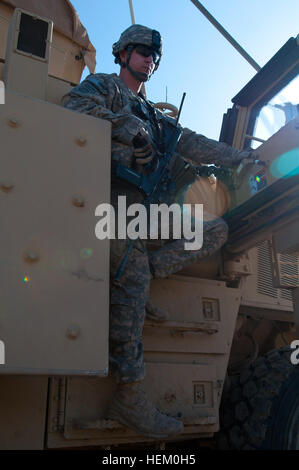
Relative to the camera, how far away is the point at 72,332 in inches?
63.8

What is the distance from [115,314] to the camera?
2.10 m

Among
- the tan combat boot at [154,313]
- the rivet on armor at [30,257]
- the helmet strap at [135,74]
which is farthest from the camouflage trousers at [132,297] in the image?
the helmet strap at [135,74]

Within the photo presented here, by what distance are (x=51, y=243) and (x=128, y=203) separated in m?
0.70

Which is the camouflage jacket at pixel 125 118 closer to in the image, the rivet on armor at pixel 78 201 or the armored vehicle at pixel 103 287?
the armored vehicle at pixel 103 287

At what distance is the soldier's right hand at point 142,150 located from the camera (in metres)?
2.32

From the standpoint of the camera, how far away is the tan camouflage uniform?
2084mm

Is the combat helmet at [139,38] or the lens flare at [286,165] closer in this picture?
the lens flare at [286,165]

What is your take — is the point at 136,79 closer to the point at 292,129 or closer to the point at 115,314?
the point at 292,129

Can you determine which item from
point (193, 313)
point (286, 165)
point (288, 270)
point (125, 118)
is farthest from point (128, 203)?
point (288, 270)

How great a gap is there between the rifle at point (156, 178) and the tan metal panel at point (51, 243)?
0.37 m

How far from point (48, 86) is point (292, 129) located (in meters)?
1.17

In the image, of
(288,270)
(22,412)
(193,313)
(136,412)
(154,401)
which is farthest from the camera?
(288,270)

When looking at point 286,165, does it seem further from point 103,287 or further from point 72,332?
point 72,332
